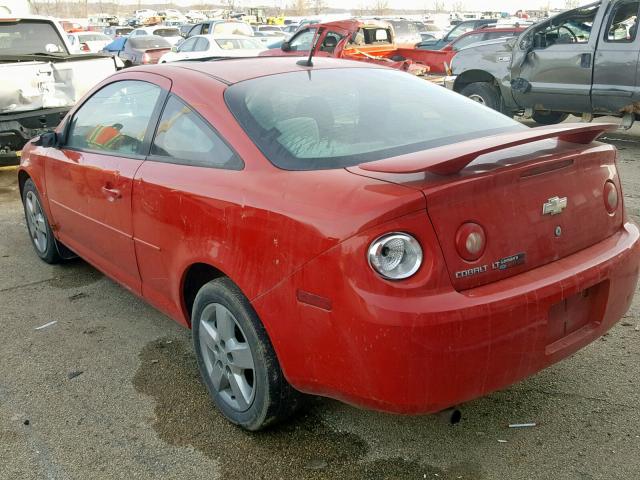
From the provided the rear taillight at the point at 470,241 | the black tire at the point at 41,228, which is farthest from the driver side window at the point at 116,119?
the rear taillight at the point at 470,241

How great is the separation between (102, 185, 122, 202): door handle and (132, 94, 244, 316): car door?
211mm

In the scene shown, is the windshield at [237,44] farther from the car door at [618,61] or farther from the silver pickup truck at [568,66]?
the car door at [618,61]

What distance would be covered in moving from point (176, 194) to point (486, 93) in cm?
824

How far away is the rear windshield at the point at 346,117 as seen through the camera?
266 cm

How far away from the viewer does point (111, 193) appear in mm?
3469

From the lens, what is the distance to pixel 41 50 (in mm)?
8938

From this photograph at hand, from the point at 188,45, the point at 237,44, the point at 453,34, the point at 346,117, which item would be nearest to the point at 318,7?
the point at 453,34

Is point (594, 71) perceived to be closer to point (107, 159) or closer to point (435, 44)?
point (107, 159)

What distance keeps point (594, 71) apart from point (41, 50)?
7460mm

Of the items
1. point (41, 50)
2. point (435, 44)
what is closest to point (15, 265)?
point (41, 50)

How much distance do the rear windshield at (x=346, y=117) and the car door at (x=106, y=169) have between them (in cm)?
63

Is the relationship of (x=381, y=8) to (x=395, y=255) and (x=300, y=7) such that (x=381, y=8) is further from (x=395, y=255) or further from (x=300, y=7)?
(x=395, y=255)

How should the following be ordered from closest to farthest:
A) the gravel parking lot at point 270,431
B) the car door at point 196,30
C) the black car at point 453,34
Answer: the gravel parking lot at point 270,431 → the car door at point 196,30 → the black car at point 453,34

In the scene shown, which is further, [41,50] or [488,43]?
[488,43]
